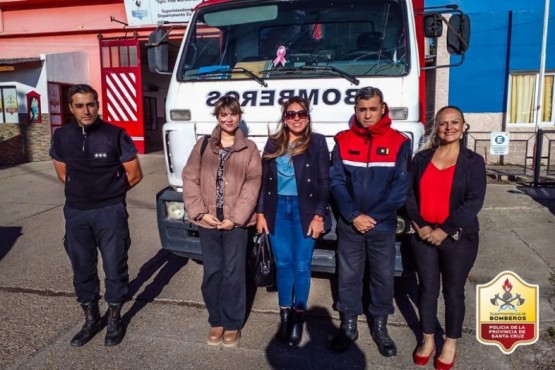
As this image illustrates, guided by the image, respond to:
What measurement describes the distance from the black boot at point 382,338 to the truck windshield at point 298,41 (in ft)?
6.13

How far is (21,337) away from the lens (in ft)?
11.5

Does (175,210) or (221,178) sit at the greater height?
(221,178)

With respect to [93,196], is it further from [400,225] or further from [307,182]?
[400,225]

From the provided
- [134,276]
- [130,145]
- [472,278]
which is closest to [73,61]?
[134,276]

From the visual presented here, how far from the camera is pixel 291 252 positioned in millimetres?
3363

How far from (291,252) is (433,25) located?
2.57 m

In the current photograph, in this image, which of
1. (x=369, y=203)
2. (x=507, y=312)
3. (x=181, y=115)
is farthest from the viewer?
(x=181, y=115)

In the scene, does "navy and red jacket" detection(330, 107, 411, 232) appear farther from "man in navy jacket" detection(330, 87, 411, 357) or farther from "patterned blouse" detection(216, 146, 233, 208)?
"patterned blouse" detection(216, 146, 233, 208)

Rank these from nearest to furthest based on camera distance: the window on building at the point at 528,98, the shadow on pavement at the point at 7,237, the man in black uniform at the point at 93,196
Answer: the man in black uniform at the point at 93,196, the shadow on pavement at the point at 7,237, the window on building at the point at 528,98

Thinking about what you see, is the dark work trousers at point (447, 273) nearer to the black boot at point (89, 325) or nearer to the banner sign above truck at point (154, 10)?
the black boot at point (89, 325)

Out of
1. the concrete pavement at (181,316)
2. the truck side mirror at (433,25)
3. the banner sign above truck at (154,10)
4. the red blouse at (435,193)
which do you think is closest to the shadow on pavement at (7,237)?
the concrete pavement at (181,316)

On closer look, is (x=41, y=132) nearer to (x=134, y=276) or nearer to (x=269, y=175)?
(x=134, y=276)

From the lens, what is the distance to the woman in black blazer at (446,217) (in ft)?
9.40

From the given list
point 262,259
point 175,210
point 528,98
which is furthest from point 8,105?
point 528,98
